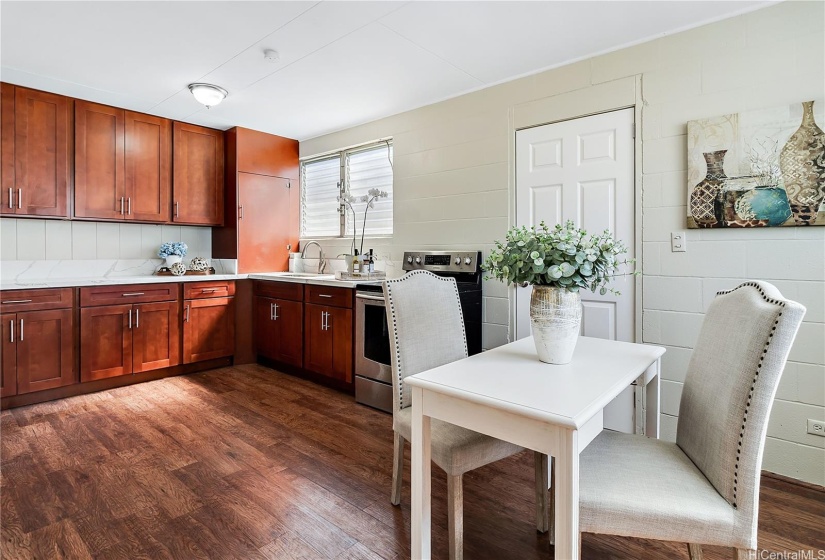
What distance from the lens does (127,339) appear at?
370cm

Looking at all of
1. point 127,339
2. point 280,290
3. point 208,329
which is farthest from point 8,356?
point 280,290

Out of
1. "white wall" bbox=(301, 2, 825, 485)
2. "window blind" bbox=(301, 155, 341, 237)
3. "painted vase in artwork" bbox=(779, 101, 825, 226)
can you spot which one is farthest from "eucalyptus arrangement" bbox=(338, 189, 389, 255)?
"painted vase in artwork" bbox=(779, 101, 825, 226)

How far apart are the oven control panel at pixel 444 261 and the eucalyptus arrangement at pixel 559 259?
5.89 ft

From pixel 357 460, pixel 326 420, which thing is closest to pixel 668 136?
pixel 357 460

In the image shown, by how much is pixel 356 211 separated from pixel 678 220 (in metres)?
2.84

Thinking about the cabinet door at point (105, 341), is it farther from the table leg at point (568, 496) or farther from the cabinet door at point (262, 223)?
the table leg at point (568, 496)

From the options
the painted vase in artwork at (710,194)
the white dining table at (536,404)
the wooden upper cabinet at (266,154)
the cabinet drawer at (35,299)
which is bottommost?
the white dining table at (536,404)

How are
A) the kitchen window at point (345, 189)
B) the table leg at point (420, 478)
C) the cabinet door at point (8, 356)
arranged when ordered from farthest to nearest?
the kitchen window at point (345, 189), the cabinet door at point (8, 356), the table leg at point (420, 478)

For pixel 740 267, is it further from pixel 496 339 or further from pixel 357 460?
pixel 357 460

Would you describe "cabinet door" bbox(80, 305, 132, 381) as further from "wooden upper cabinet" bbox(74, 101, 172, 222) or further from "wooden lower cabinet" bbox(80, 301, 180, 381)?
"wooden upper cabinet" bbox(74, 101, 172, 222)

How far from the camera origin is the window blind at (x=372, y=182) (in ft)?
13.5

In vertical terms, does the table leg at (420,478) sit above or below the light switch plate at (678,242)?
below

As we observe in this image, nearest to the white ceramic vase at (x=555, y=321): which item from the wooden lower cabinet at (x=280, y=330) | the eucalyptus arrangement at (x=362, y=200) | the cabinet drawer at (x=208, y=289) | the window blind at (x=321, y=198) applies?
the eucalyptus arrangement at (x=362, y=200)

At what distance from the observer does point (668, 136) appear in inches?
98.8
